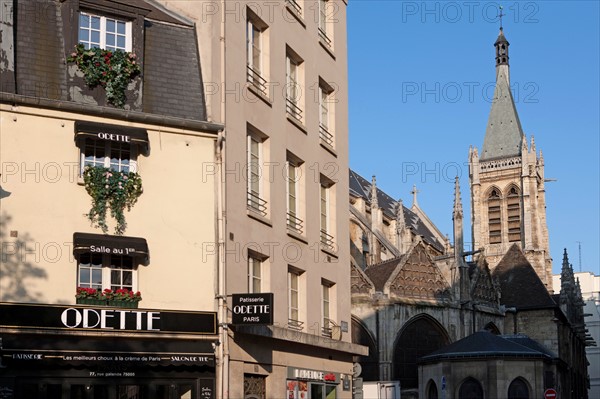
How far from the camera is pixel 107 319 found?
16156mm

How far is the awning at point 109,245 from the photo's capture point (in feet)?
52.7

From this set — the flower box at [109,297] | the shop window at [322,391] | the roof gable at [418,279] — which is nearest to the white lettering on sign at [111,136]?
the flower box at [109,297]

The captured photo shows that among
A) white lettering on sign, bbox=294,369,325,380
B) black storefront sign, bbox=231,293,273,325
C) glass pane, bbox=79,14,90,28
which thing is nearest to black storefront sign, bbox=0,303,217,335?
black storefront sign, bbox=231,293,273,325

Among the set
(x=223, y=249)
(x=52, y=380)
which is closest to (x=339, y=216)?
(x=223, y=249)

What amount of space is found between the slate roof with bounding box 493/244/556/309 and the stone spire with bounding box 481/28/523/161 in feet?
93.2

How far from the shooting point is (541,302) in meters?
63.5

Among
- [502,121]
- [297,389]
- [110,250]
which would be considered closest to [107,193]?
[110,250]

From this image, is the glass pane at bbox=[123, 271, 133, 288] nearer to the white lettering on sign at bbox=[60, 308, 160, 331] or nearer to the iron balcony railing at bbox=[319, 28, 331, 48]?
the white lettering on sign at bbox=[60, 308, 160, 331]

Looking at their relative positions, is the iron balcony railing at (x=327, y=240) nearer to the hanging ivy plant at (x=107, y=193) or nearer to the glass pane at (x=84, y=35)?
the hanging ivy plant at (x=107, y=193)

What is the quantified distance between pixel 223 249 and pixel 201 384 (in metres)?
2.49

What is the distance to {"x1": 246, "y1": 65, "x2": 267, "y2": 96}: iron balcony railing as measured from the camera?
20.1 meters

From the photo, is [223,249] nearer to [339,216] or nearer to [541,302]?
[339,216]

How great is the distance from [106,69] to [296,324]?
7.27 m

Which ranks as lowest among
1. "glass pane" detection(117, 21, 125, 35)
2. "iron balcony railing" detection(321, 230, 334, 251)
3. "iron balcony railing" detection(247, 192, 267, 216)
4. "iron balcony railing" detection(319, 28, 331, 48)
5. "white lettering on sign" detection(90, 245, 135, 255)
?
"white lettering on sign" detection(90, 245, 135, 255)
